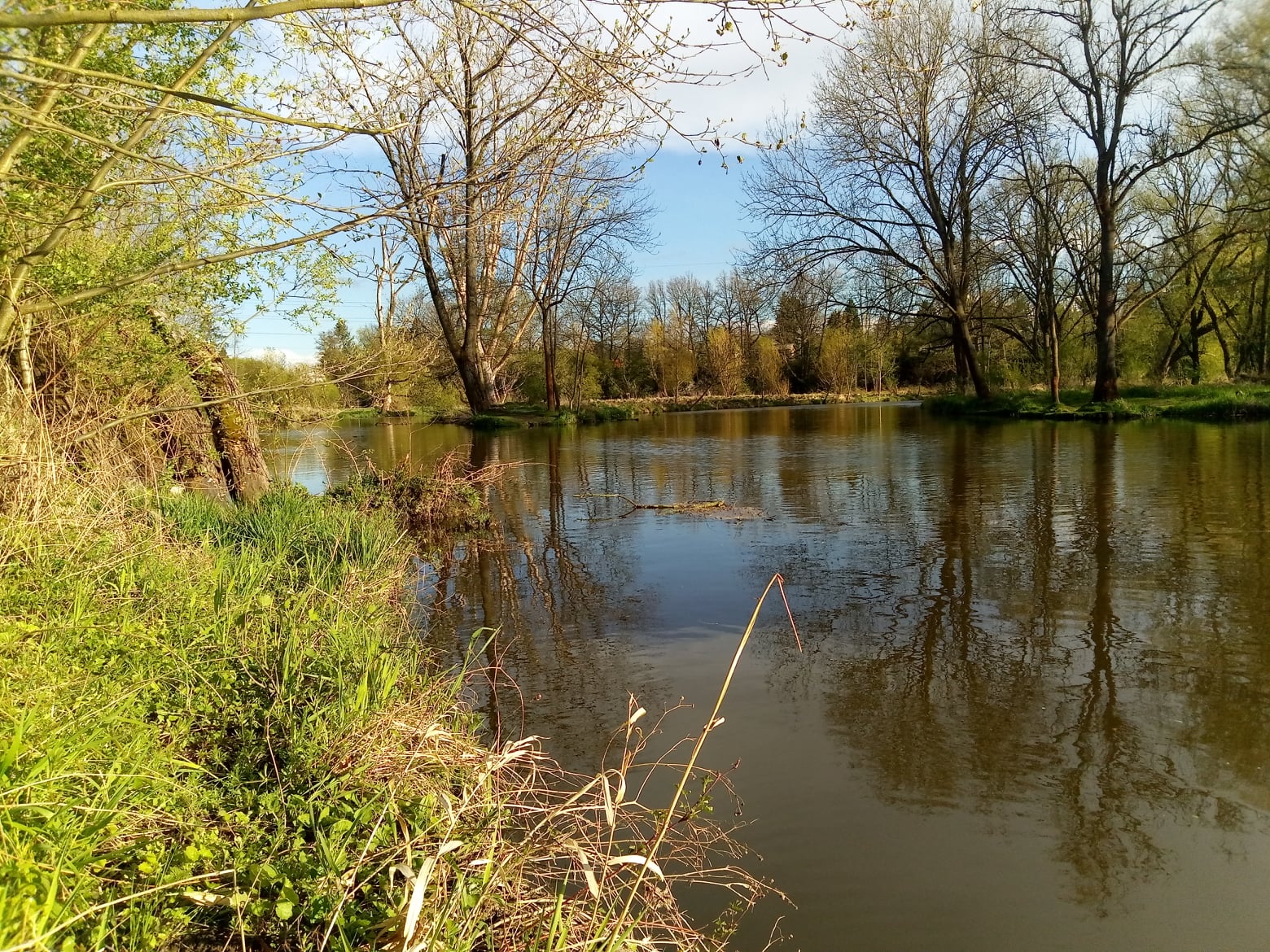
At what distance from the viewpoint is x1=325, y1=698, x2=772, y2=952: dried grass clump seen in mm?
2064

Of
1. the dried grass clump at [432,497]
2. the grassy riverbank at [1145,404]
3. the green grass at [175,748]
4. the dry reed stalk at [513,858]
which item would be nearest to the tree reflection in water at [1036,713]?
the dry reed stalk at [513,858]

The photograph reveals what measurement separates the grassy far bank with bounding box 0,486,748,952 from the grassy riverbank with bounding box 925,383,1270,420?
2317 centimetres

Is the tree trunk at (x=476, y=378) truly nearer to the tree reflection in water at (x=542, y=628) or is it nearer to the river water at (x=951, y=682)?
the river water at (x=951, y=682)

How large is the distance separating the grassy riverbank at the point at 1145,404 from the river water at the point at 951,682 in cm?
1049

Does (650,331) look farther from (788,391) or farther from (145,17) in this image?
(145,17)

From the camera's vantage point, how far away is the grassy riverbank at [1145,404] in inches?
811

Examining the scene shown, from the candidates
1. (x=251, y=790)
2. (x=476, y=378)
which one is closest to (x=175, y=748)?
(x=251, y=790)

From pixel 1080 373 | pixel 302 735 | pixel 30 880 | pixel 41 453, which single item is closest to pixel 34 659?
pixel 302 735

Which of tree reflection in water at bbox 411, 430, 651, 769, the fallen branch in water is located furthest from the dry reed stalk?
the fallen branch in water

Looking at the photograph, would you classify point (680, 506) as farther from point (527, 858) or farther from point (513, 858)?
point (527, 858)

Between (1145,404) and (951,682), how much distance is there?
2169cm

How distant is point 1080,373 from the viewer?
33812mm

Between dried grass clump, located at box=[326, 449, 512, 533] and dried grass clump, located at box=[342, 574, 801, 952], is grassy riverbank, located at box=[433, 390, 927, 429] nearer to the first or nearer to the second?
dried grass clump, located at box=[326, 449, 512, 533]

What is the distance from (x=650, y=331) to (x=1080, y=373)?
1185 inches
